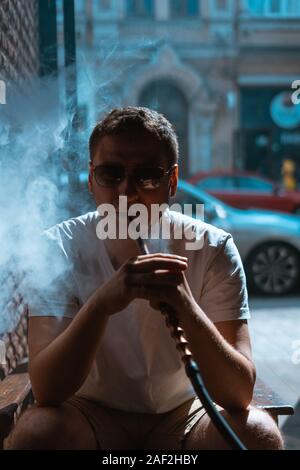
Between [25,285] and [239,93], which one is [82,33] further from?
[239,93]

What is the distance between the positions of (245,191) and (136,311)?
32.8 feet

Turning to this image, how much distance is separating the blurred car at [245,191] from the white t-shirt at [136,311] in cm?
928

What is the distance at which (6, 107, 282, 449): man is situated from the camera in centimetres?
178

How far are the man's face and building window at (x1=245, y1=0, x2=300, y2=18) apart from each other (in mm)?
16798

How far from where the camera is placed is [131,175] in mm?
1896

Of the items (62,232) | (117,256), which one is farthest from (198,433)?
(62,232)

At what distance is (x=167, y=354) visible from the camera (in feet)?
6.41

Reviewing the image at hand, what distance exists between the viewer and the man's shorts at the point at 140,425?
1.93 meters

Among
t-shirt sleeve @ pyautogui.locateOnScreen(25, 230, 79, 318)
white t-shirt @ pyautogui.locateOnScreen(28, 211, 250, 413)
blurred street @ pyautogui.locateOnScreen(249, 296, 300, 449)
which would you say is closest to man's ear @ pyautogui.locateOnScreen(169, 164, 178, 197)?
white t-shirt @ pyautogui.locateOnScreen(28, 211, 250, 413)

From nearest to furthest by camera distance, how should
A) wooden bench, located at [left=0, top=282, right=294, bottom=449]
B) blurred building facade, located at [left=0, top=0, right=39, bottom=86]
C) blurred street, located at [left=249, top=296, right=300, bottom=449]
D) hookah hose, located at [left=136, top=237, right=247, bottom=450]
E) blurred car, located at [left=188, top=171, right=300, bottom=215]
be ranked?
1. hookah hose, located at [left=136, top=237, right=247, bottom=450]
2. wooden bench, located at [left=0, top=282, right=294, bottom=449]
3. blurred building facade, located at [left=0, top=0, right=39, bottom=86]
4. blurred street, located at [left=249, top=296, right=300, bottom=449]
5. blurred car, located at [left=188, top=171, right=300, bottom=215]

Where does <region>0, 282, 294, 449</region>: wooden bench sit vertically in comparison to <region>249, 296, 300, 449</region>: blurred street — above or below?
above

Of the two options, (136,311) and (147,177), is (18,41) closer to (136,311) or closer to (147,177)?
(147,177)

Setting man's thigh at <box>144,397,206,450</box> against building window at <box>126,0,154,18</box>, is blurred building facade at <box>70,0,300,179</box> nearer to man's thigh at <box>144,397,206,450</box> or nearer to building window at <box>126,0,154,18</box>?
building window at <box>126,0,154,18</box>

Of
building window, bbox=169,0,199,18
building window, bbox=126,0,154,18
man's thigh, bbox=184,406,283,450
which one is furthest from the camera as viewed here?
building window, bbox=169,0,199,18
